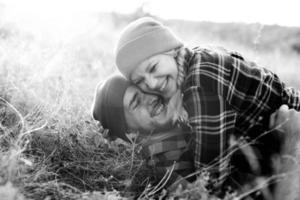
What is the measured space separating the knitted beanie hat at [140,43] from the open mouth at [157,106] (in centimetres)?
27

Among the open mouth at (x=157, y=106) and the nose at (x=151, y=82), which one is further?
the open mouth at (x=157, y=106)

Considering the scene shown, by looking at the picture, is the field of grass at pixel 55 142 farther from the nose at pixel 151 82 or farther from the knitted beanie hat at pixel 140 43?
the knitted beanie hat at pixel 140 43

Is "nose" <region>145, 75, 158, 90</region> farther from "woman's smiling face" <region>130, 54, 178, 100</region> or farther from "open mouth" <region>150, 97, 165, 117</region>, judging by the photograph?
"open mouth" <region>150, 97, 165, 117</region>

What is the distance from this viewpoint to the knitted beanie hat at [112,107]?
233 cm

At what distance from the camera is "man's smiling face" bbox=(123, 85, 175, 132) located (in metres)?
2.30

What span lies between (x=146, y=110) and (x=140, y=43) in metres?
0.48

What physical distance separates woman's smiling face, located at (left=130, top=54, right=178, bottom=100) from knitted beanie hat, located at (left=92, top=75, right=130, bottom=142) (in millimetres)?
162

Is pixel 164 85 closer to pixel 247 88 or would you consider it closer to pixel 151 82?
pixel 151 82

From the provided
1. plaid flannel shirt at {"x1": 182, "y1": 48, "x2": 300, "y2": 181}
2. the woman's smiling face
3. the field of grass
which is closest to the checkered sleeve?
plaid flannel shirt at {"x1": 182, "y1": 48, "x2": 300, "y2": 181}

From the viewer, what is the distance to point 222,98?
6.55 feet

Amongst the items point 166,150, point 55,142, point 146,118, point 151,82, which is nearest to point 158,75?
point 151,82

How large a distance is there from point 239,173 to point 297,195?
509mm

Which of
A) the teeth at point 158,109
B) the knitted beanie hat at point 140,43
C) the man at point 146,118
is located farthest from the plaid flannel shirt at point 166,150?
the knitted beanie hat at point 140,43

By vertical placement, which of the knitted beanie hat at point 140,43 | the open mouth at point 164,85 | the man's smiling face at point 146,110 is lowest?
the man's smiling face at point 146,110
